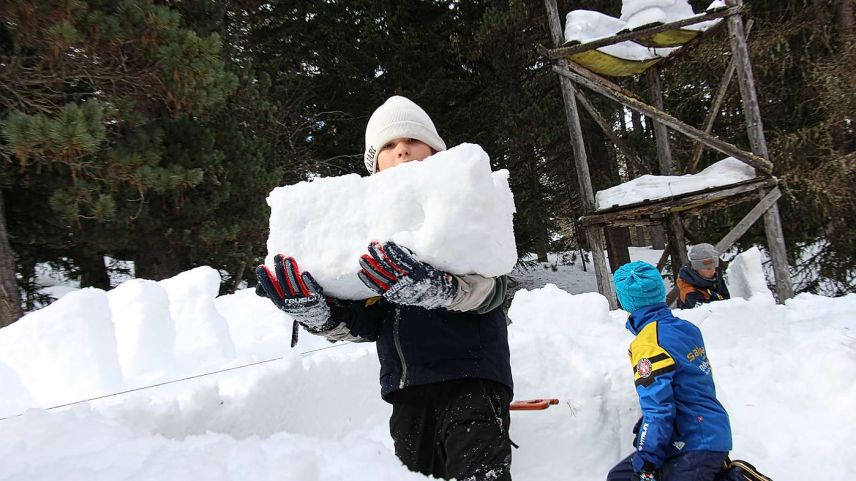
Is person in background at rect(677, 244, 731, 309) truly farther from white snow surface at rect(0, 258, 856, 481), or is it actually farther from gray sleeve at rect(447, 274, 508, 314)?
gray sleeve at rect(447, 274, 508, 314)

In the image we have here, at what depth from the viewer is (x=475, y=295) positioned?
181cm

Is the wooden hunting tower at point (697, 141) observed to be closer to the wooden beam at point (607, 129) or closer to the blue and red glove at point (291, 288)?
the wooden beam at point (607, 129)

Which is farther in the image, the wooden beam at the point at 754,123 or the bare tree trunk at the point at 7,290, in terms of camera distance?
the wooden beam at the point at 754,123

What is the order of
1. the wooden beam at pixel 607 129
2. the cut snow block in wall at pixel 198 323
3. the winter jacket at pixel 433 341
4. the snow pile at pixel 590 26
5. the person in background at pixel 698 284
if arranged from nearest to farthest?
1. the winter jacket at pixel 433 341
2. the cut snow block in wall at pixel 198 323
3. the person in background at pixel 698 284
4. the snow pile at pixel 590 26
5. the wooden beam at pixel 607 129

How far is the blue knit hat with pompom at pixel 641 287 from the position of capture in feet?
8.14

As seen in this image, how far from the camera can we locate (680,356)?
2.32 meters

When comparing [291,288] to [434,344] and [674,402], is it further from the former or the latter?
[674,402]

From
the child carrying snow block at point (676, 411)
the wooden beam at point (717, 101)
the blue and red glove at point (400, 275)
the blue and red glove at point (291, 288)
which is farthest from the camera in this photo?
the wooden beam at point (717, 101)

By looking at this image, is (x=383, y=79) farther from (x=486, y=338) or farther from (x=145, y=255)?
(x=486, y=338)

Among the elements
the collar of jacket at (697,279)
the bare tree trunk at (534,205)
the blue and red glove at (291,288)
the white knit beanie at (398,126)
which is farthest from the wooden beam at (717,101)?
the blue and red glove at (291,288)

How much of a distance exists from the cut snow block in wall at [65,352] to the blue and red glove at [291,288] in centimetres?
202

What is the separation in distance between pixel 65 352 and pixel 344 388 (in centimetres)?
173

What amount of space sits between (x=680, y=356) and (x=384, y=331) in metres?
1.31

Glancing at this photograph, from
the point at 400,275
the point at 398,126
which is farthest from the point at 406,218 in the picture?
the point at 398,126
